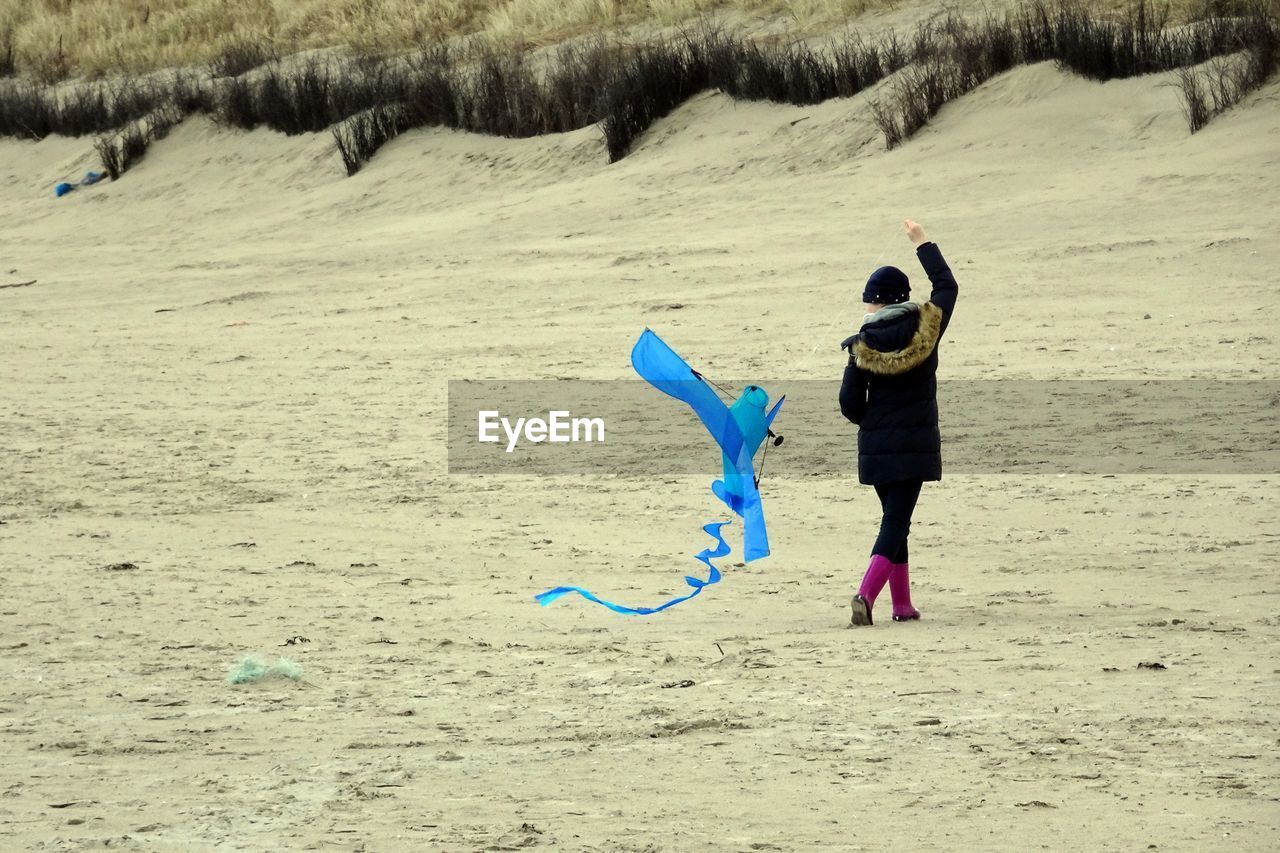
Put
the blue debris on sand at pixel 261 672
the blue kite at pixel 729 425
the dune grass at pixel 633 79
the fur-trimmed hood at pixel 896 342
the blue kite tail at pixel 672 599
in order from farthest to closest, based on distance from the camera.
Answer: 1. the dune grass at pixel 633 79
2. the blue kite at pixel 729 425
3. the blue kite tail at pixel 672 599
4. the fur-trimmed hood at pixel 896 342
5. the blue debris on sand at pixel 261 672

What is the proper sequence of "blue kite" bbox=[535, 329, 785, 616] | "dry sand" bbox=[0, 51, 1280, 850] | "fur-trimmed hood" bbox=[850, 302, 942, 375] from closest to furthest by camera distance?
"dry sand" bbox=[0, 51, 1280, 850], "fur-trimmed hood" bbox=[850, 302, 942, 375], "blue kite" bbox=[535, 329, 785, 616]

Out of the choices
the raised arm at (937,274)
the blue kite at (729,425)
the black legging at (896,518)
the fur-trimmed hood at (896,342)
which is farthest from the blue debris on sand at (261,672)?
the raised arm at (937,274)

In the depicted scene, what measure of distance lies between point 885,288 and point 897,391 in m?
0.36

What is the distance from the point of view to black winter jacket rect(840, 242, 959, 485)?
6133 mm

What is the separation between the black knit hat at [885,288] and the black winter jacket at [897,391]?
8cm

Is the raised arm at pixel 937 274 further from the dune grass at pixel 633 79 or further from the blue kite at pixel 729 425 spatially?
the dune grass at pixel 633 79

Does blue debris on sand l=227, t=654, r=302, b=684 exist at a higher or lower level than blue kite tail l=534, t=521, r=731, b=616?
higher

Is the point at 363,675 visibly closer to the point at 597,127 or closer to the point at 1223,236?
the point at 1223,236

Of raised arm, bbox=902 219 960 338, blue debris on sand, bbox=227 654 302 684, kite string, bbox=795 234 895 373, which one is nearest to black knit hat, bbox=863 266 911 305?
raised arm, bbox=902 219 960 338

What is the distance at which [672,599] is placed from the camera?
699 centimetres

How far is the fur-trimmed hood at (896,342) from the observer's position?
6109mm

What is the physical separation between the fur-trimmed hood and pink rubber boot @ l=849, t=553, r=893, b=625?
68cm

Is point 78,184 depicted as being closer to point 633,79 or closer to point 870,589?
point 633,79

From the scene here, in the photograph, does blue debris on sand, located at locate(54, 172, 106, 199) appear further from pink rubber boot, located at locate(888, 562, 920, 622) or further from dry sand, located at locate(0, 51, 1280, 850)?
pink rubber boot, located at locate(888, 562, 920, 622)
